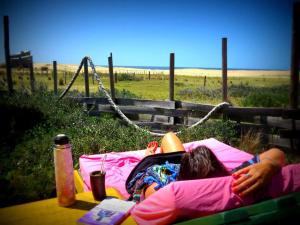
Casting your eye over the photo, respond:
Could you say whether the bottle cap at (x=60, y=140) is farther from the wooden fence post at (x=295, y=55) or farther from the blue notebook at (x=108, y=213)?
the wooden fence post at (x=295, y=55)

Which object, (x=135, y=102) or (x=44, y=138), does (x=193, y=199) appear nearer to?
(x=44, y=138)

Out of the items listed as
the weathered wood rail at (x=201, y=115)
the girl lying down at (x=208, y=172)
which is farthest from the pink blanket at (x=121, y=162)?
the weathered wood rail at (x=201, y=115)

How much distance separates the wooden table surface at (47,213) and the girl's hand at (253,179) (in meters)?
0.71

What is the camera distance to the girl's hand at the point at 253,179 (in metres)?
1.80

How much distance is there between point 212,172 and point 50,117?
21.1ft

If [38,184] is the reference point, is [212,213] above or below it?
Answer: above

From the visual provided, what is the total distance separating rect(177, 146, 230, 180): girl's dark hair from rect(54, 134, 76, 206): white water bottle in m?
0.80

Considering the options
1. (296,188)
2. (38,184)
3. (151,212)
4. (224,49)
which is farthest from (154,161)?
(224,49)

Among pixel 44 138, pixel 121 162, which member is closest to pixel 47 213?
pixel 121 162

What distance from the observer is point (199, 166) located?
2.15m

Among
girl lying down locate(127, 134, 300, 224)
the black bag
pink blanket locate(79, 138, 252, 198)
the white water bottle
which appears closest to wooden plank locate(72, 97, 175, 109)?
pink blanket locate(79, 138, 252, 198)

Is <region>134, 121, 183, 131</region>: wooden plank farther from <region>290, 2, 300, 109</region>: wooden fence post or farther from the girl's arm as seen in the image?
the girl's arm

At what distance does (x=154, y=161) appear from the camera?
2844 mm

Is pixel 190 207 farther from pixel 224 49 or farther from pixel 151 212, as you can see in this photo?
pixel 224 49
